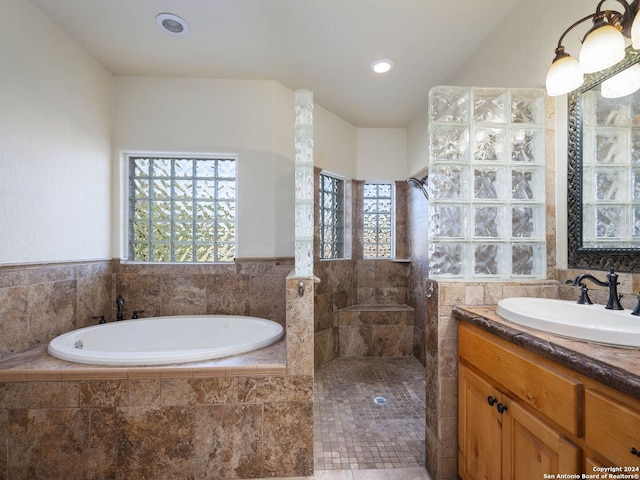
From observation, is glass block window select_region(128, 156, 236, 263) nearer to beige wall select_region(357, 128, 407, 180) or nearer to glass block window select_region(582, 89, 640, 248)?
beige wall select_region(357, 128, 407, 180)

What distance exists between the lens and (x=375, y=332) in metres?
3.02

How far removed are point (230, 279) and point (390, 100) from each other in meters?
2.26

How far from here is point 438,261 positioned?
148cm

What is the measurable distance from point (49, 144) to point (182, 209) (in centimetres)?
97

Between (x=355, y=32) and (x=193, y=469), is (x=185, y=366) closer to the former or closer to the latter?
(x=193, y=469)

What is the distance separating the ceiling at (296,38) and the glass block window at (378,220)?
1.08 meters

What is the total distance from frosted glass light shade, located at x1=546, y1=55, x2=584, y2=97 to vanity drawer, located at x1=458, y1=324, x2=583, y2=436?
1081mm

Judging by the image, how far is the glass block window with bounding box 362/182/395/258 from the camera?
3.37 metres

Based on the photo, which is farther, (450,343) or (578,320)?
(450,343)

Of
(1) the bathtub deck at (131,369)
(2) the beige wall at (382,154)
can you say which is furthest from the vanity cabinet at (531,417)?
(2) the beige wall at (382,154)

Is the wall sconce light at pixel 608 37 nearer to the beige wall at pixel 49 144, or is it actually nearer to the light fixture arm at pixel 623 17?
the light fixture arm at pixel 623 17

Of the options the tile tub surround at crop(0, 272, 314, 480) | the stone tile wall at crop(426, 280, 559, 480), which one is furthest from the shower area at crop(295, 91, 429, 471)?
the tile tub surround at crop(0, 272, 314, 480)

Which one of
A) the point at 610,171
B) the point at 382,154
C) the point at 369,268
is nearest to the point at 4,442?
the point at 369,268

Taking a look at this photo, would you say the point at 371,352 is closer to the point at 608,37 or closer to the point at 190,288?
the point at 190,288
